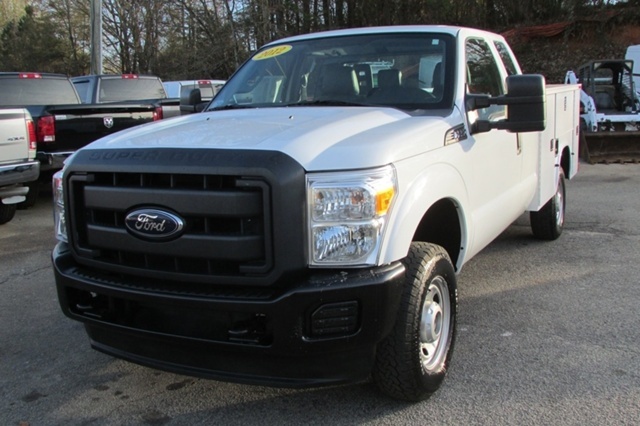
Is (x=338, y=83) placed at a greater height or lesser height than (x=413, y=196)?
greater

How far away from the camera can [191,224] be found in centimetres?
279

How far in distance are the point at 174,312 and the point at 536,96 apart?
7.69ft

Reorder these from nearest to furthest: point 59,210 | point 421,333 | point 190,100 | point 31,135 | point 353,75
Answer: point 421,333, point 59,210, point 353,75, point 190,100, point 31,135

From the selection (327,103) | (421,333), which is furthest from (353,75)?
(421,333)

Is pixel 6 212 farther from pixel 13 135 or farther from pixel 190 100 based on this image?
pixel 190 100

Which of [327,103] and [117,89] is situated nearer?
[327,103]

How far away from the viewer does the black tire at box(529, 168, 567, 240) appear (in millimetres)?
6176

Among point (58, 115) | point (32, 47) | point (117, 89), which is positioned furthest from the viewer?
point (32, 47)

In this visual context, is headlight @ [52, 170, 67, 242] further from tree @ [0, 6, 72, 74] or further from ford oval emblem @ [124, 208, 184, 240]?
tree @ [0, 6, 72, 74]

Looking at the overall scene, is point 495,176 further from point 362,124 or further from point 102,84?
point 102,84

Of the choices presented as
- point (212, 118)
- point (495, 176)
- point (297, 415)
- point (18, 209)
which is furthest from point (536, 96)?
point (18, 209)

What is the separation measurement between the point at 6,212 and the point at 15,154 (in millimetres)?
1031

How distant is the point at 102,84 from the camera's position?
41.6 feet

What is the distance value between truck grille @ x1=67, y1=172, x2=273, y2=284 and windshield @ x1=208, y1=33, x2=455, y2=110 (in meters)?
1.48
